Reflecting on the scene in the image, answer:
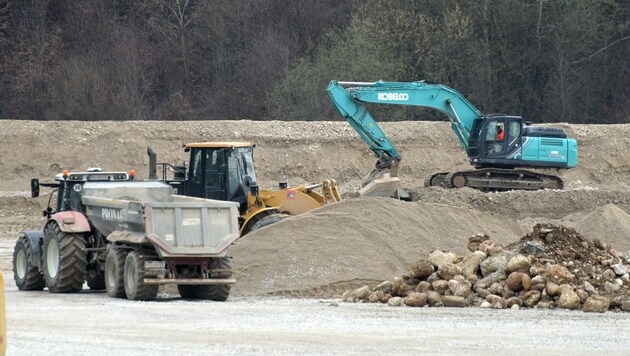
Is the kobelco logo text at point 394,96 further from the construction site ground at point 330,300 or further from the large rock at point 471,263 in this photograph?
the large rock at point 471,263

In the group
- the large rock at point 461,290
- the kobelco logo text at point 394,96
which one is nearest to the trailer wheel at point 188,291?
the large rock at point 461,290

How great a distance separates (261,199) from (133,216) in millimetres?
5079

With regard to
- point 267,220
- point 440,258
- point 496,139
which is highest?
point 496,139

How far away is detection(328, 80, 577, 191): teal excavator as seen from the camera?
99.7ft

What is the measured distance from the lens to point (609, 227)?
24047 mm

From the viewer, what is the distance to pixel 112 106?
150ft

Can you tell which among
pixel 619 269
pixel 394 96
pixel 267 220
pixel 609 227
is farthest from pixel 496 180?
pixel 619 269

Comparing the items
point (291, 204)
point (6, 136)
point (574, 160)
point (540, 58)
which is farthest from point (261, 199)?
point (540, 58)

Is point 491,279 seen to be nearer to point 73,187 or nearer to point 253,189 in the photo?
point 253,189

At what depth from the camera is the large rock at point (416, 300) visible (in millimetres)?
16578

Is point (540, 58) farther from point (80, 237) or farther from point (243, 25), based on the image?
point (80, 237)

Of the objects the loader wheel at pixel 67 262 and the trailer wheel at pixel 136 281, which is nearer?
the trailer wheel at pixel 136 281

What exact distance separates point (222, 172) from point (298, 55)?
33.2 metres

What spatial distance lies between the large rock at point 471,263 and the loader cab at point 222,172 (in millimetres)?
5288
